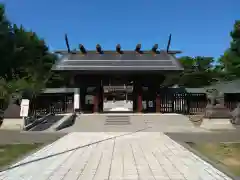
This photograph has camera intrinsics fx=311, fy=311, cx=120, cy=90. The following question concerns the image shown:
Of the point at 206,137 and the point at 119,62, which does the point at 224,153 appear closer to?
the point at 206,137

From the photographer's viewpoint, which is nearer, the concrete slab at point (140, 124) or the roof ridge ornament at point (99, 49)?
the concrete slab at point (140, 124)

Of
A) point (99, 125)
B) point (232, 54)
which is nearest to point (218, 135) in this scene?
point (99, 125)

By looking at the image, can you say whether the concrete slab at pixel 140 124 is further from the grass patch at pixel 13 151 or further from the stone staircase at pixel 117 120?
the grass patch at pixel 13 151

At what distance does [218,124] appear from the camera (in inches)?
593

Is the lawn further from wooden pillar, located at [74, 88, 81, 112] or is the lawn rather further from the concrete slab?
wooden pillar, located at [74, 88, 81, 112]

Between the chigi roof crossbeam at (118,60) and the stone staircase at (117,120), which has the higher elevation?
the chigi roof crossbeam at (118,60)

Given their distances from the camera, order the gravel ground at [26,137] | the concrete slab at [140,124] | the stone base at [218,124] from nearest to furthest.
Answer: the gravel ground at [26,137] → the stone base at [218,124] → the concrete slab at [140,124]

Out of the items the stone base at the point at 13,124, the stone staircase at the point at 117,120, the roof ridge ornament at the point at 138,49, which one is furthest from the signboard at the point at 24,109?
the roof ridge ornament at the point at 138,49

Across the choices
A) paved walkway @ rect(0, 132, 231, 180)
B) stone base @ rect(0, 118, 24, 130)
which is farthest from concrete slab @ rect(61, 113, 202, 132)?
paved walkway @ rect(0, 132, 231, 180)

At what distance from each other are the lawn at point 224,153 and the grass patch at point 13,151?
4.98 m

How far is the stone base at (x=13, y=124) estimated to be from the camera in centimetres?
1459

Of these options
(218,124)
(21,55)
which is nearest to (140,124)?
(218,124)

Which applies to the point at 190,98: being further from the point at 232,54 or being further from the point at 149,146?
the point at 232,54

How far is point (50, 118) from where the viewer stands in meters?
18.2
